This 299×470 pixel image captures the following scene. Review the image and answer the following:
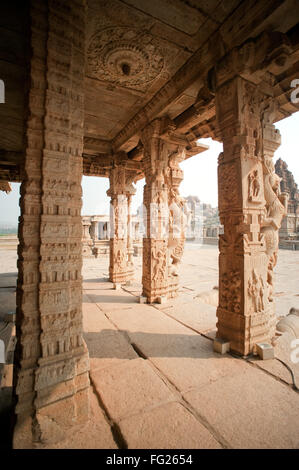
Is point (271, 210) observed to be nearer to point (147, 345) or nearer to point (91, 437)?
point (147, 345)

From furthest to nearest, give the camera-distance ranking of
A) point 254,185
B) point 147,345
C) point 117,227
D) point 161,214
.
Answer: point 117,227 < point 161,214 < point 147,345 < point 254,185

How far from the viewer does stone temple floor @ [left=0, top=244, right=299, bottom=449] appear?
1875 mm

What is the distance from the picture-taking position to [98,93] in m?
4.60

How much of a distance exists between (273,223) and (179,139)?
357 centimetres

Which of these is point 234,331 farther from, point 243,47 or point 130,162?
point 130,162

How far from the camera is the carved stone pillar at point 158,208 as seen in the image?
5.60 meters

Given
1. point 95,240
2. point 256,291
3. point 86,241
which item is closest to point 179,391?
point 256,291

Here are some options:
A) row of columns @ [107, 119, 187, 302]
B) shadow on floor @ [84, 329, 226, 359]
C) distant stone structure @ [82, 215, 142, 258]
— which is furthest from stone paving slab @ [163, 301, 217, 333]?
distant stone structure @ [82, 215, 142, 258]

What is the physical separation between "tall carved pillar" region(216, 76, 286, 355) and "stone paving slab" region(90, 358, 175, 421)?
1.36 meters

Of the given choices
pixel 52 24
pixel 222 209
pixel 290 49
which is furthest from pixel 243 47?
pixel 52 24

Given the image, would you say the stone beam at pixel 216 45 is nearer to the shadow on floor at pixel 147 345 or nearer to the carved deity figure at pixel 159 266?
the carved deity figure at pixel 159 266

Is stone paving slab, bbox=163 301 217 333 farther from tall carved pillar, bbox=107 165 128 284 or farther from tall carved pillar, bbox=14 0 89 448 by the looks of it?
tall carved pillar, bbox=107 165 128 284

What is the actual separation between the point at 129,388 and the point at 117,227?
5.84 meters

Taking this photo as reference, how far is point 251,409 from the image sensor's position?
7.18ft
